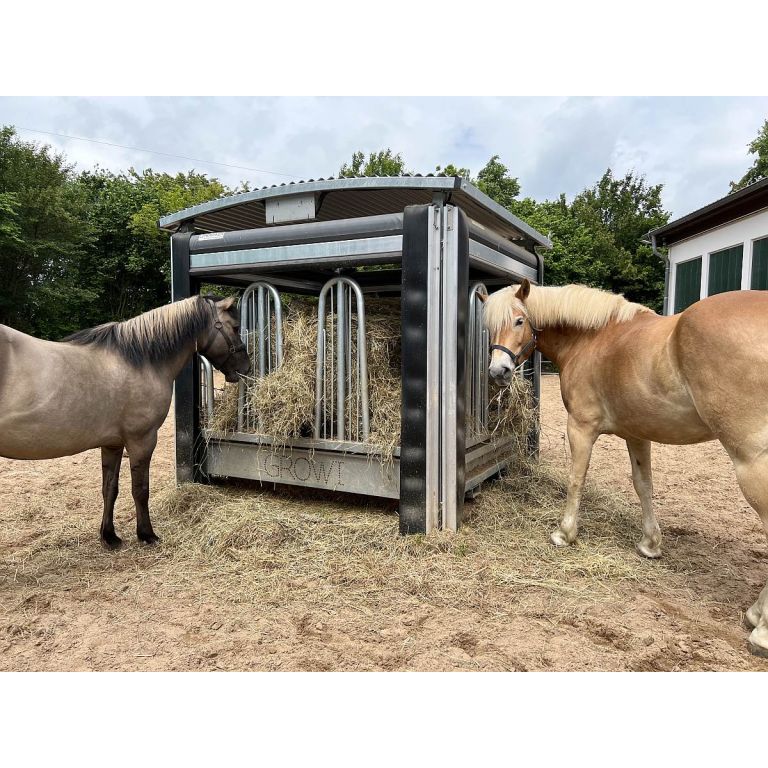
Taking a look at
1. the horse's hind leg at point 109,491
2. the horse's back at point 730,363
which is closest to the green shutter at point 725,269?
the horse's back at point 730,363

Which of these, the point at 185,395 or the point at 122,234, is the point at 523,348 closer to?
the point at 185,395

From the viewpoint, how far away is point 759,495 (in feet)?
7.73

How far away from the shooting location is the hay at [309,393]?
12.6ft

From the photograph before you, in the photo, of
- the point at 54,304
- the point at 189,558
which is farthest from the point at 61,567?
the point at 54,304

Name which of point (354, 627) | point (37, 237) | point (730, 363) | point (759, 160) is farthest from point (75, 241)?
point (759, 160)

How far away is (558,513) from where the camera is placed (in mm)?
4090

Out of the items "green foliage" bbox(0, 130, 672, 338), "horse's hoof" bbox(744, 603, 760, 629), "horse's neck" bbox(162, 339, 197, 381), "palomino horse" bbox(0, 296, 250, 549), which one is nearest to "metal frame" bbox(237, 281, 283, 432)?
"palomino horse" bbox(0, 296, 250, 549)

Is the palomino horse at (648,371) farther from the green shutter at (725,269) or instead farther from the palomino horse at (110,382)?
the green shutter at (725,269)

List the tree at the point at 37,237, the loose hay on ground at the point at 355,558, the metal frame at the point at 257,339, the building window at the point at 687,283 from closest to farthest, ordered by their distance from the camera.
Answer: the loose hay on ground at the point at 355,558, the metal frame at the point at 257,339, the building window at the point at 687,283, the tree at the point at 37,237

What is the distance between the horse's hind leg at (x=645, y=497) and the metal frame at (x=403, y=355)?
113 centimetres

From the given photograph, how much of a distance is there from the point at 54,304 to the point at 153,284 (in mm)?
5321

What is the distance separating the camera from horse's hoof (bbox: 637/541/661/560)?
3.40 m

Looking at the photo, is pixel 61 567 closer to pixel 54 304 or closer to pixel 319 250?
pixel 319 250

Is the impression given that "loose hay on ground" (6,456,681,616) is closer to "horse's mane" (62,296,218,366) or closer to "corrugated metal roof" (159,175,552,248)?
"horse's mane" (62,296,218,366)
